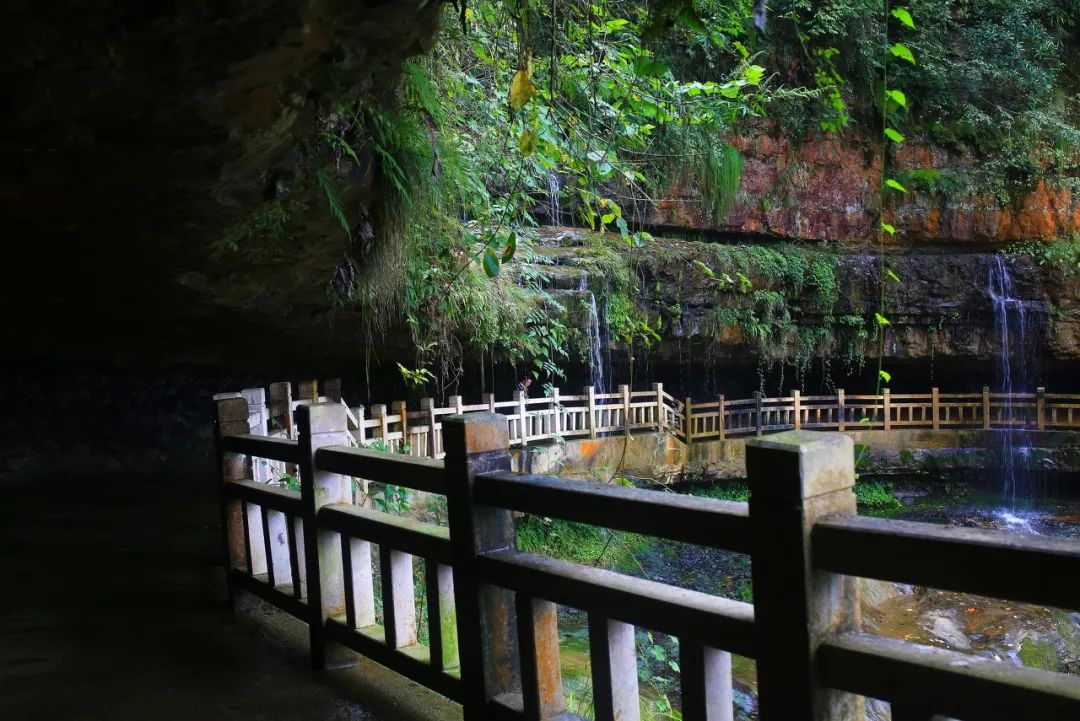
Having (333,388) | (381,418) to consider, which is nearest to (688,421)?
(381,418)

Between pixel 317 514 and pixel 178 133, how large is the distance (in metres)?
1.78

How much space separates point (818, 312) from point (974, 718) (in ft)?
55.0

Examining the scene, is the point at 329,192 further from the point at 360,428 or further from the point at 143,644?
the point at 360,428

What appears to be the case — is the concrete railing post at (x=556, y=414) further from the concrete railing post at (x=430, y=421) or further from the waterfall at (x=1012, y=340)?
the waterfall at (x=1012, y=340)

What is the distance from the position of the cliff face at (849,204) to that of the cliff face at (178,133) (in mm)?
12530

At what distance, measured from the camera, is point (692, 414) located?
1623 centimetres

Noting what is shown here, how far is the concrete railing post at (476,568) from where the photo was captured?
8.95ft

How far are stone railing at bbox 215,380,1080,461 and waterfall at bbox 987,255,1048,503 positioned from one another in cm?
13

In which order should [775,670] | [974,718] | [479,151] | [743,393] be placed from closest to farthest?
[974,718] → [775,670] → [479,151] → [743,393]

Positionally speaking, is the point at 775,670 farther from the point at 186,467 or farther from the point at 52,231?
the point at 186,467

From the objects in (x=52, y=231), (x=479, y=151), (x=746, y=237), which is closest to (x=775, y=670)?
(x=52, y=231)

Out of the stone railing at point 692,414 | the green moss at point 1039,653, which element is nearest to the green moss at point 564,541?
the stone railing at point 692,414

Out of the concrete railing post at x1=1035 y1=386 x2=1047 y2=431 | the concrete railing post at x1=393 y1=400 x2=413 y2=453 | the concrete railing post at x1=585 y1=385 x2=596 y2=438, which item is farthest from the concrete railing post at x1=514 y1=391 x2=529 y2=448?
the concrete railing post at x1=1035 y1=386 x2=1047 y2=431

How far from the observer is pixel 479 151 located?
20.1ft
